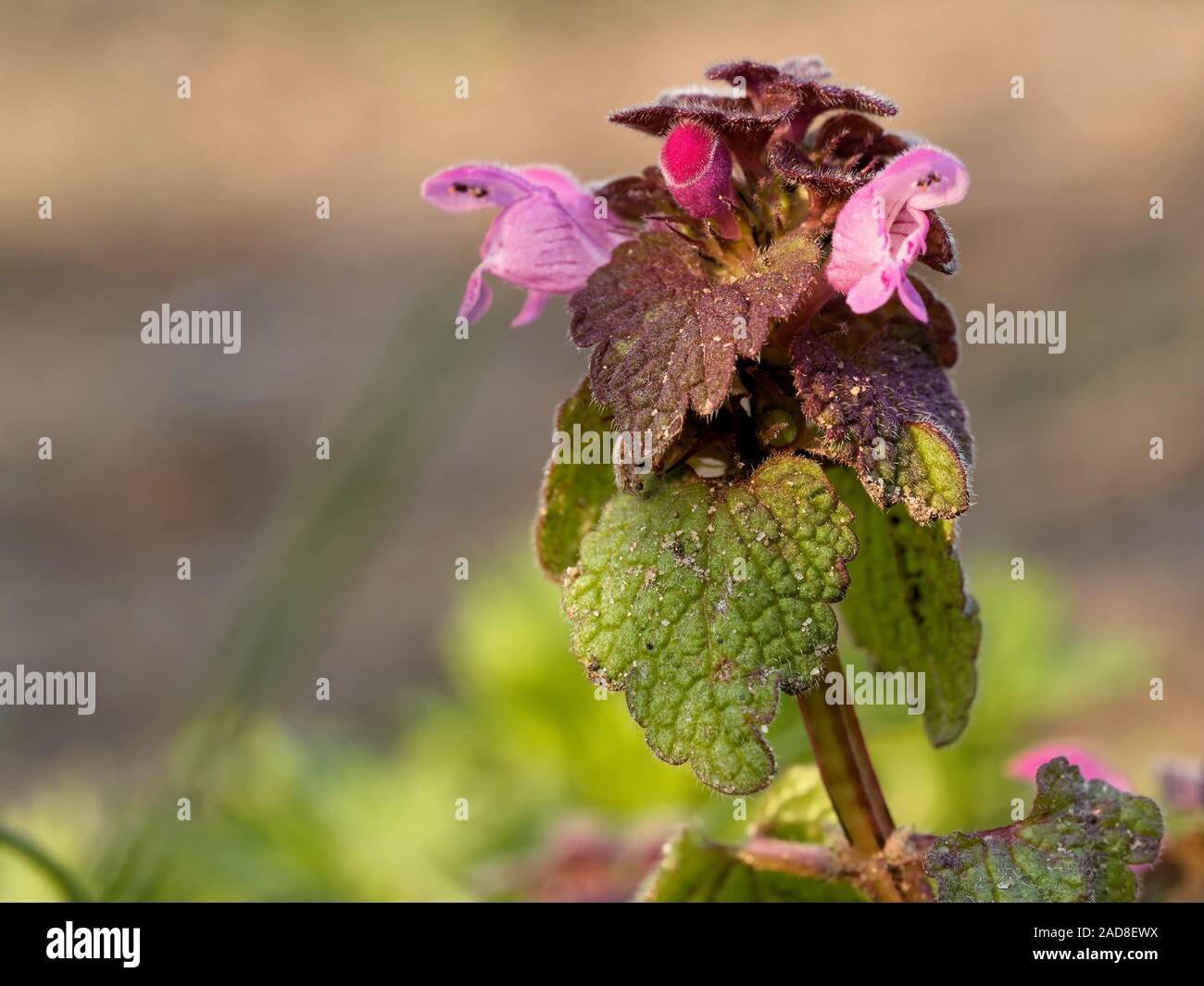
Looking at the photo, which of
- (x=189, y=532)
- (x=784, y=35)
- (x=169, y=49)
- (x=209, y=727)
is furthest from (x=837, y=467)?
(x=169, y=49)

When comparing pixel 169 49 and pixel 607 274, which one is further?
pixel 169 49

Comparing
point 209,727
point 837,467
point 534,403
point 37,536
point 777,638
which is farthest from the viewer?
point 534,403

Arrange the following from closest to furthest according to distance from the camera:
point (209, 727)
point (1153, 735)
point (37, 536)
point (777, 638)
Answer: point (777, 638), point (209, 727), point (1153, 735), point (37, 536)

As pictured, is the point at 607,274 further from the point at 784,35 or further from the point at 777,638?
the point at 784,35

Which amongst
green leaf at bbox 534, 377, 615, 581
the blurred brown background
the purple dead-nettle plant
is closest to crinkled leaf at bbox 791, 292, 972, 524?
the purple dead-nettle plant

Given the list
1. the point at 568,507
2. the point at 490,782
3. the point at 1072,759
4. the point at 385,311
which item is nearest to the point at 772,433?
the point at 568,507

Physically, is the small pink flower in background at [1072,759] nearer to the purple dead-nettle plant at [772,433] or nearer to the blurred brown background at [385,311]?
the purple dead-nettle plant at [772,433]

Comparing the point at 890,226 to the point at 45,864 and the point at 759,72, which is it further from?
the point at 45,864
